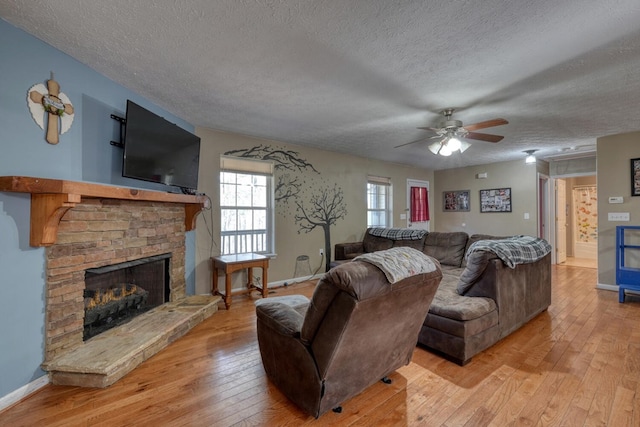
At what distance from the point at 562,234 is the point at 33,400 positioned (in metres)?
8.64

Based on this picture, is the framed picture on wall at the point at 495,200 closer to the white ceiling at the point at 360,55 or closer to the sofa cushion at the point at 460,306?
the white ceiling at the point at 360,55

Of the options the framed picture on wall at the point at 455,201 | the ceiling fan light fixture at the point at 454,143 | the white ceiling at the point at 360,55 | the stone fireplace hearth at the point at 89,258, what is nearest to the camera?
the white ceiling at the point at 360,55

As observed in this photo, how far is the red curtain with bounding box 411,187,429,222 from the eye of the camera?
22.5 ft

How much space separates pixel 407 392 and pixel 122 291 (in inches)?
105

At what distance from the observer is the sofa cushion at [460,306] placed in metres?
2.26

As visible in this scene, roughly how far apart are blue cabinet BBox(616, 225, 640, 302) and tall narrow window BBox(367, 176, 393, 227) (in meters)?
3.53

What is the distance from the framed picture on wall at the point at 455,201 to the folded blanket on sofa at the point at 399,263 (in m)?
5.78

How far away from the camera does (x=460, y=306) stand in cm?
234

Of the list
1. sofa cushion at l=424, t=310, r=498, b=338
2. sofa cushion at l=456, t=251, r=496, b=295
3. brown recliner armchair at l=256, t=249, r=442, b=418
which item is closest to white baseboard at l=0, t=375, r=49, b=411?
brown recliner armchair at l=256, t=249, r=442, b=418

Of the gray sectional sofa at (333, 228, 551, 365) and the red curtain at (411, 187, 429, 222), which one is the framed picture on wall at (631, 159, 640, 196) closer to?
the gray sectional sofa at (333, 228, 551, 365)

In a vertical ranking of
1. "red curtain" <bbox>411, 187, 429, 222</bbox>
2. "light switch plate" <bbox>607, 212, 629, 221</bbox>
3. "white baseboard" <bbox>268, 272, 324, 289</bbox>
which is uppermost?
"red curtain" <bbox>411, 187, 429, 222</bbox>

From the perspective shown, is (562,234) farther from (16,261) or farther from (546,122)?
(16,261)

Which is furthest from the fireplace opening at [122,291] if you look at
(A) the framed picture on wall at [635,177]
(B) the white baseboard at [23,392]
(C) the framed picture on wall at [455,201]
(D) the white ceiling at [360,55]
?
(C) the framed picture on wall at [455,201]

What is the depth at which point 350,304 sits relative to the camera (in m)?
1.39
